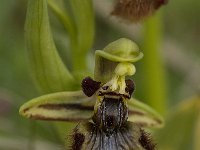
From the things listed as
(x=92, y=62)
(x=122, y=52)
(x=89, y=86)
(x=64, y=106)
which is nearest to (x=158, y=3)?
(x=122, y=52)

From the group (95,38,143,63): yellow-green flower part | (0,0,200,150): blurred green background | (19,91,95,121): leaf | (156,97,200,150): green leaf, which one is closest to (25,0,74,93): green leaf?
(19,91,95,121): leaf

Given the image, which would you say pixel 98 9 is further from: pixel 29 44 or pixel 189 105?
pixel 29 44

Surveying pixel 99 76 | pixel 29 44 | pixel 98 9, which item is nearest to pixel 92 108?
pixel 99 76

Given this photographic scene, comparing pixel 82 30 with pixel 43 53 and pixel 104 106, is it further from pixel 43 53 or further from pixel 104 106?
pixel 104 106

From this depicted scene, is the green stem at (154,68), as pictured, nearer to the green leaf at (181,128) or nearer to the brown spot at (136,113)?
the green leaf at (181,128)

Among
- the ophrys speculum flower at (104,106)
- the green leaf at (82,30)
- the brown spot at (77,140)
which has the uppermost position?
the green leaf at (82,30)

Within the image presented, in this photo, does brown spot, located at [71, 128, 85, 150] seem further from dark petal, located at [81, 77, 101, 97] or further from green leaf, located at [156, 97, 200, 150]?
green leaf, located at [156, 97, 200, 150]

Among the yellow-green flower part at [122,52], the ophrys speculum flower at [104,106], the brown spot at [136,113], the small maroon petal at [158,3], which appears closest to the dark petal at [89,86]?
the ophrys speculum flower at [104,106]
